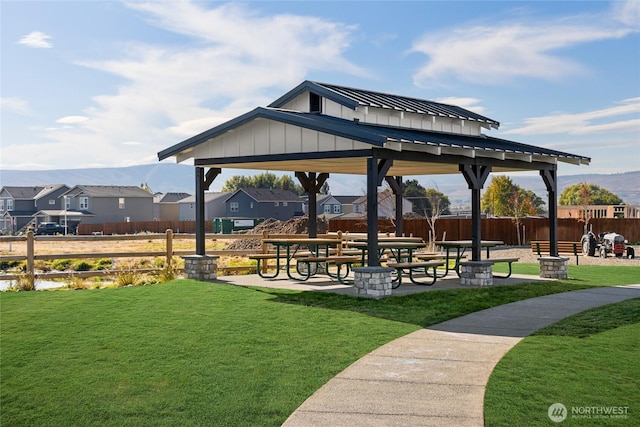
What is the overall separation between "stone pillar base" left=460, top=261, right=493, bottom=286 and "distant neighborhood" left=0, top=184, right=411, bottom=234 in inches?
2298

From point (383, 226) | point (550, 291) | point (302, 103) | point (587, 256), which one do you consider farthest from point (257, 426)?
point (383, 226)

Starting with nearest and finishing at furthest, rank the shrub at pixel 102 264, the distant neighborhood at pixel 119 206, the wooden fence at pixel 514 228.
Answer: the shrub at pixel 102 264
the wooden fence at pixel 514 228
the distant neighborhood at pixel 119 206

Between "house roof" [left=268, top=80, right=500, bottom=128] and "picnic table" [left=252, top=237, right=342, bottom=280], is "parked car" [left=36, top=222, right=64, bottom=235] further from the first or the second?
"house roof" [left=268, top=80, right=500, bottom=128]

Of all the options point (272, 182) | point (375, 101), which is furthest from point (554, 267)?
point (272, 182)

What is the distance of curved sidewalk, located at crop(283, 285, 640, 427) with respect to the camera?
6.55m

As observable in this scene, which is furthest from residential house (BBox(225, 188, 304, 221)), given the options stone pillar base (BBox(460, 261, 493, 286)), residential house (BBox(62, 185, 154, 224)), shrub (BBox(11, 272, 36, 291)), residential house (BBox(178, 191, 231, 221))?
stone pillar base (BBox(460, 261, 493, 286))

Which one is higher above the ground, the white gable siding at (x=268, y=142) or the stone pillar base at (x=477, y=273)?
the white gable siding at (x=268, y=142)

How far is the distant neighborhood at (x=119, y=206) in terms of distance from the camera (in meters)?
78.9

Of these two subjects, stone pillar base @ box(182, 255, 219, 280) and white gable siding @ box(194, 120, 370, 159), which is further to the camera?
stone pillar base @ box(182, 255, 219, 280)

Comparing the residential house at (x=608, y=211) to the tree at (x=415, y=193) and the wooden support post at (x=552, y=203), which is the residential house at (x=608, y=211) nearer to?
the tree at (x=415, y=193)

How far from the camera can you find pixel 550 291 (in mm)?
15195

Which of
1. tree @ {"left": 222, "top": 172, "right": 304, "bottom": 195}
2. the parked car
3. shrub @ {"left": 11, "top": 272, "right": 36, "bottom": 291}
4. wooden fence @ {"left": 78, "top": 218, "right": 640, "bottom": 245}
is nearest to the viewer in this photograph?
shrub @ {"left": 11, "top": 272, "right": 36, "bottom": 291}

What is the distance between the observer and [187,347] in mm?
9469

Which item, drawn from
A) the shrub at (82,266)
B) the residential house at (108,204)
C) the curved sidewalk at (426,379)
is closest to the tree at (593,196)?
the residential house at (108,204)
